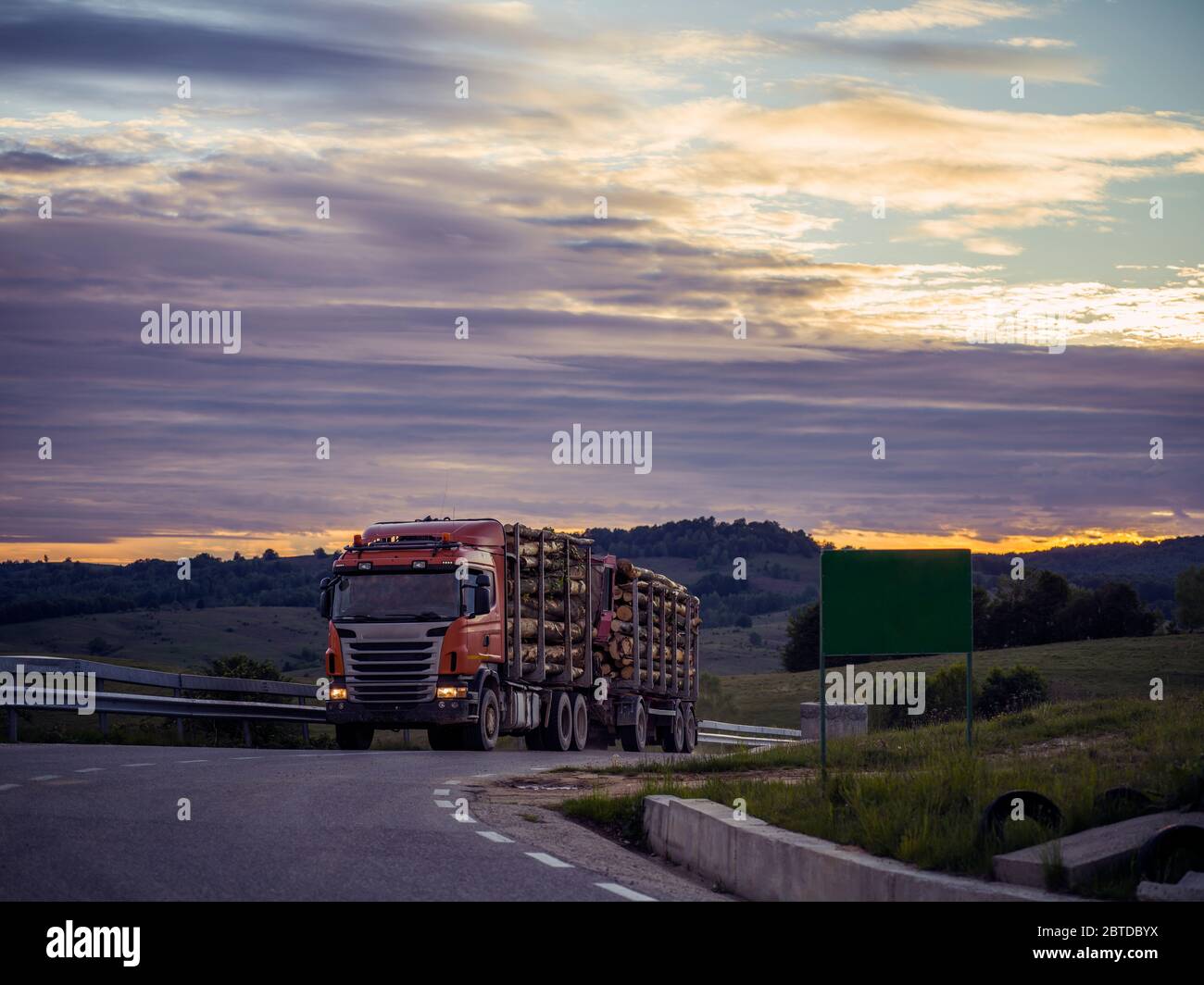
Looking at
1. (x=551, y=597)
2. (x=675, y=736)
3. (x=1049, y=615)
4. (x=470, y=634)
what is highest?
(x=551, y=597)

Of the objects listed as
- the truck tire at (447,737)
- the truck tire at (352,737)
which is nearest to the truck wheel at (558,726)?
the truck tire at (447,737)

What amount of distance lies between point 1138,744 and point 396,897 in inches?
384

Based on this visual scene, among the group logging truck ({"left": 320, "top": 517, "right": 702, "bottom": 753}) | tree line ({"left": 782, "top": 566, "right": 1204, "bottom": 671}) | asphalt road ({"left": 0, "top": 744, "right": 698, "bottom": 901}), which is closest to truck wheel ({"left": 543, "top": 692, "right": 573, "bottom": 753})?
logging truck ({"left": 320, "top": 517, "right": 702, "bottom": 753})

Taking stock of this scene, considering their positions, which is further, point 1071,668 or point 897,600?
point 1071,668

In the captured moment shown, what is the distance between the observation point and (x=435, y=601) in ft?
88.1

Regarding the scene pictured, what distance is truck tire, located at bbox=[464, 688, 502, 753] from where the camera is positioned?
89.9 feet

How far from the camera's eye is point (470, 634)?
27.0 m

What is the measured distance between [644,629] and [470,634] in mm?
9672

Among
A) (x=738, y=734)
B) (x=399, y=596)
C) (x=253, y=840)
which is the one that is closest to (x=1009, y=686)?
(x=738, y=734)

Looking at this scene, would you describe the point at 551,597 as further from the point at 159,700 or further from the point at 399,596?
the point at 159,700

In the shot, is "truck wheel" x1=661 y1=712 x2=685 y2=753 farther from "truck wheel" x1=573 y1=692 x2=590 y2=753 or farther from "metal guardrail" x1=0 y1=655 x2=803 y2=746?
"metal guardrail" x1=0 y1=655 x2=803 y2=746

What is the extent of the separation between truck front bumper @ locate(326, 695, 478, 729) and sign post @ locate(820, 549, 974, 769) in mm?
11042
